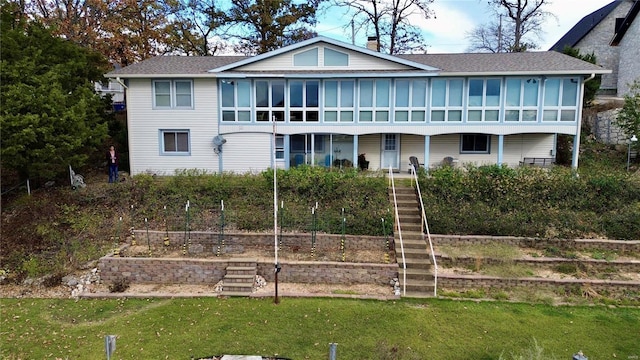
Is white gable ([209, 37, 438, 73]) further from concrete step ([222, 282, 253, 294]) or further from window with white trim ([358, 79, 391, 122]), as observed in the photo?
concrete step ([222, 282, 253, 294])

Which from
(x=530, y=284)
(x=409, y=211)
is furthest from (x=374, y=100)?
(x=530, y=284)

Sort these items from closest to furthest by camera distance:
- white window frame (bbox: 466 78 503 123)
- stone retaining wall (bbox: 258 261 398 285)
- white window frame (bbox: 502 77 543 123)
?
stone retaining wall (bbox: 258 261 398 285) < white window frame (bbox: 502 77 543 123) < white window frame (bbox: 466 78 503 123)

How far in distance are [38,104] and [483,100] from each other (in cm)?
1730

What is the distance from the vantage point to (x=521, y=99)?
1825cm

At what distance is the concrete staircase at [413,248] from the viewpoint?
10875 mm

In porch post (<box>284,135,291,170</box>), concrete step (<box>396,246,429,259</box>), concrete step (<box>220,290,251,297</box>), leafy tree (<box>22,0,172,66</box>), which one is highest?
leafy tree (<box>22,0,172,66</box>)

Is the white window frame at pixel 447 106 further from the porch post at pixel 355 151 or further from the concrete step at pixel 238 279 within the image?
the concrete step at pixel 238 279

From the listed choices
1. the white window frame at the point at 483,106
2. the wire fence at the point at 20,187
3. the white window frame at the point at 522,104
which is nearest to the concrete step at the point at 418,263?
the white window frame at the point at 483,106

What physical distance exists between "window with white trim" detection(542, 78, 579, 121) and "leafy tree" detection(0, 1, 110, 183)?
18.9m

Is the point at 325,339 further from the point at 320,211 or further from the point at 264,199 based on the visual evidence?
the point at 264,199

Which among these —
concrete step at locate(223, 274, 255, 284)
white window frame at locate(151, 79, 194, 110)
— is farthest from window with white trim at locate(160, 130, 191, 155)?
concrete step at locate(223, 274, 255, 284)

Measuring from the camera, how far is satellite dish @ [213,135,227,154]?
1886 cm

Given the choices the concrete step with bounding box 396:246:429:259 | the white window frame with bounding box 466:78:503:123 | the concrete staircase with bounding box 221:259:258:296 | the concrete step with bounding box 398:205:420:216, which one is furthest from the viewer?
the white window frame with bounding box 466:78:503:123

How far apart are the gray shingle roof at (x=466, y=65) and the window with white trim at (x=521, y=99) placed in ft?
2.23
